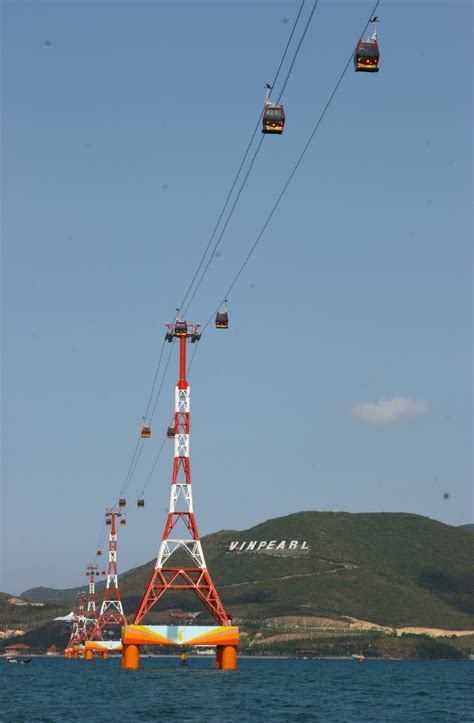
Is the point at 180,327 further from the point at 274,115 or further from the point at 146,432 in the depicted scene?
the point at 274,115

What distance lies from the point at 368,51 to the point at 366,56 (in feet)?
0.89

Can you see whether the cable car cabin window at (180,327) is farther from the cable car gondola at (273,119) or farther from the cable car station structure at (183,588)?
the cable car gondola at (273,119)

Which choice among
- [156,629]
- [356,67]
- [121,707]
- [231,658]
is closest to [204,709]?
[121,707]

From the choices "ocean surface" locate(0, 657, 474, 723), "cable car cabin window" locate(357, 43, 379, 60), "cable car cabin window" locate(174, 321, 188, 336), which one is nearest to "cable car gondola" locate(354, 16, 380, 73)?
"cable car cabin window" locate(357, 43, 379, 60)

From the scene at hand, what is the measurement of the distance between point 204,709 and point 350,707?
15.2 m

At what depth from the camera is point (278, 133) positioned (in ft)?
189

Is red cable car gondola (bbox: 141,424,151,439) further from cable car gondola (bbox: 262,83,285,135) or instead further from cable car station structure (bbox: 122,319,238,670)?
cable car gondola (bbox: 262,83,285,135)

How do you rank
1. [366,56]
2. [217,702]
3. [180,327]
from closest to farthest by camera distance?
[366,56], [217,702], [180,327]

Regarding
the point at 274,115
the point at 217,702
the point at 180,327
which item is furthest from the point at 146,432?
the point at 274,115

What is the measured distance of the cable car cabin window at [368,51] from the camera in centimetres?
5003

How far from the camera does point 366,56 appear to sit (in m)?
50.1

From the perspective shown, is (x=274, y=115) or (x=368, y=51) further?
(x=274, y=115)

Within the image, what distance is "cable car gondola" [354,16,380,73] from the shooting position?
49938 millimetres

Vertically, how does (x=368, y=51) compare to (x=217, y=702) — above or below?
above
